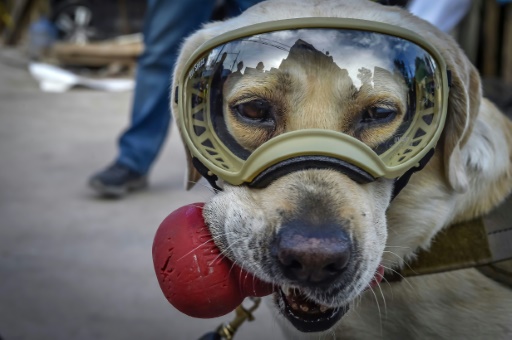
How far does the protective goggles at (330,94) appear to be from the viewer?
72.0 inches

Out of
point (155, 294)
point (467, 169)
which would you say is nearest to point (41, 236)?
point (155, 294)

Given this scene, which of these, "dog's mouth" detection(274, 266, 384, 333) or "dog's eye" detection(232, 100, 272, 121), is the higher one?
"dog's eye" detection(232, 100, 272, 121)

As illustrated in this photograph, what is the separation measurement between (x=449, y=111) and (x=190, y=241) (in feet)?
2.65

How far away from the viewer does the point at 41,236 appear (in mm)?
4082

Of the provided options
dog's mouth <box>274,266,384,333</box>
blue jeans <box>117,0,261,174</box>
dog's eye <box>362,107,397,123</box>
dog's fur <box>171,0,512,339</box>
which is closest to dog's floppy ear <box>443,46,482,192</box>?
dog's fur <box>171,0,512,339</box>

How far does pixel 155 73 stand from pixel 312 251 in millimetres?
3093

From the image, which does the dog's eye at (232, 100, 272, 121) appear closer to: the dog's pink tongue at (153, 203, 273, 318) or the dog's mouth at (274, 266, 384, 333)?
the dog's pink tongue at (153, 203, 273, 318)

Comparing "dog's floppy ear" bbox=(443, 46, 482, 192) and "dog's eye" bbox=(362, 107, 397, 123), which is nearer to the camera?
"dog's eye" bbox=(362, 107, 397, 123)

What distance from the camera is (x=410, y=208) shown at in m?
2.07

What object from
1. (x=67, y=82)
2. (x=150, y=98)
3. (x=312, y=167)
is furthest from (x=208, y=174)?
(x=67, y=82)

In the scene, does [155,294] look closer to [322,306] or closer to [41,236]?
[41,236]

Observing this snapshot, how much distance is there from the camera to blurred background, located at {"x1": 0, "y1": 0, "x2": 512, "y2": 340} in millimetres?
3152

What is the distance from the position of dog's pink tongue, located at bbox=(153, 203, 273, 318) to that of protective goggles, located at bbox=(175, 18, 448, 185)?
181 millimetres

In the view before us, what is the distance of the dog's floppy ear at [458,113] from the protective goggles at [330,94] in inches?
4.6
